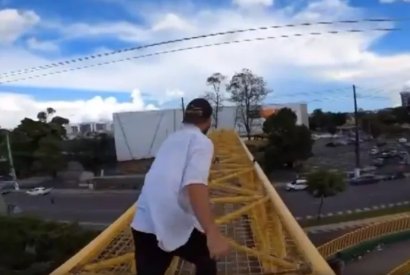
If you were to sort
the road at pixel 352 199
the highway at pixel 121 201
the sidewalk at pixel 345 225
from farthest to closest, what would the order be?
the road at pixel 352 199 → the highway at pixel 121 201 → the sidewalk at pixel 345 225

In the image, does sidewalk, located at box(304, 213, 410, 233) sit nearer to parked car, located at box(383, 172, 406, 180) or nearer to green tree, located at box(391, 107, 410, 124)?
parked car, located at box(383, 172, 406, 180)

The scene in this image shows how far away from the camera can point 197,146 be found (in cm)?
117

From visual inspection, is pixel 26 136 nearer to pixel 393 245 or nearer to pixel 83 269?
pixel 393 245

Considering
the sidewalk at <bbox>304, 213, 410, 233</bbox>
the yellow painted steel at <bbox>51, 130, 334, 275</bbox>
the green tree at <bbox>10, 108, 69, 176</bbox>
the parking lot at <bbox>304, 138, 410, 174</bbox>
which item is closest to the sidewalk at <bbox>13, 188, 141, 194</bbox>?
the green tree at <bbox>10, 108, 69, 176</bbox>

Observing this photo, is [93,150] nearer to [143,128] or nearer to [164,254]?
[143,128]

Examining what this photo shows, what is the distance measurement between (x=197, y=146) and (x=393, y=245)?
10.5 metres

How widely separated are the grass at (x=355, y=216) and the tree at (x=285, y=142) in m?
6.51

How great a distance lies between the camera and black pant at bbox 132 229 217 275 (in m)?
1.24

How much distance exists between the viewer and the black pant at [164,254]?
1.24m

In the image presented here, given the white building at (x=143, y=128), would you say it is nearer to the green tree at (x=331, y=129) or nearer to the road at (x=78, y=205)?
the green tree at (x=331, y=129)

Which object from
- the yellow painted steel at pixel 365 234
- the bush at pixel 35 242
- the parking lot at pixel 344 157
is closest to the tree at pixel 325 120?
the parking lot at pixel 344 157

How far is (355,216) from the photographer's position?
12930 millimetres

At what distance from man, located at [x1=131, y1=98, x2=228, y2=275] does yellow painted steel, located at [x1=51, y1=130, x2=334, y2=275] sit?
28cm

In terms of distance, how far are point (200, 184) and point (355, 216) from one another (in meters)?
12.5
